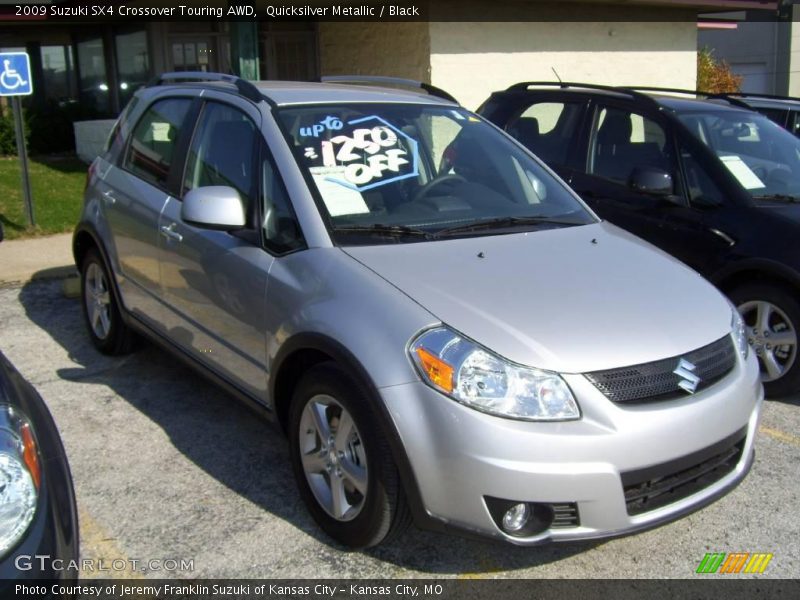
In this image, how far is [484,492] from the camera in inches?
107

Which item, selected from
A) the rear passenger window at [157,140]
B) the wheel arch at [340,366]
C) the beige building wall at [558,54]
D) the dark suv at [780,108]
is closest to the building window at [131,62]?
the beige building wall at [558,54]

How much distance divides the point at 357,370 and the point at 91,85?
54.2 feet

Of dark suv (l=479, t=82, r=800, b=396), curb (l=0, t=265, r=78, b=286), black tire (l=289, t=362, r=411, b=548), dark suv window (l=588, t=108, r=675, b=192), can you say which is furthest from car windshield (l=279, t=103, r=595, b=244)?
curb (l=0, t=265, r=78, b=286)

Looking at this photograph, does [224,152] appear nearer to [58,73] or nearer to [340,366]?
[340,366]

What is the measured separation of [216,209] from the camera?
11.8 feet

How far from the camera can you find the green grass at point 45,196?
30.0 feet

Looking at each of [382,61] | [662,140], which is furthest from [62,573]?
[382,61]

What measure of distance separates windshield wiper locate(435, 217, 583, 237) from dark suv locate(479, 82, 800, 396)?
1.34m

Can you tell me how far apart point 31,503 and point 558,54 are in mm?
12975

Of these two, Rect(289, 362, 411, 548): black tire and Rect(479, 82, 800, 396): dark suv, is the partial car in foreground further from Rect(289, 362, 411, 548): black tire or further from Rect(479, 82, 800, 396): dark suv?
Rect(479, 82, 800, 396): dark suv

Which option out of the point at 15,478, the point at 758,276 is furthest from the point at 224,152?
the point at 758,276

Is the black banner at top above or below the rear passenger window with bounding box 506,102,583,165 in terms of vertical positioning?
above

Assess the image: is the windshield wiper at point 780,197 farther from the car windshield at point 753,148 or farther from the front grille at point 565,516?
the front grille at point 565,516

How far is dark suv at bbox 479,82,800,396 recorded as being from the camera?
4.77 metres
